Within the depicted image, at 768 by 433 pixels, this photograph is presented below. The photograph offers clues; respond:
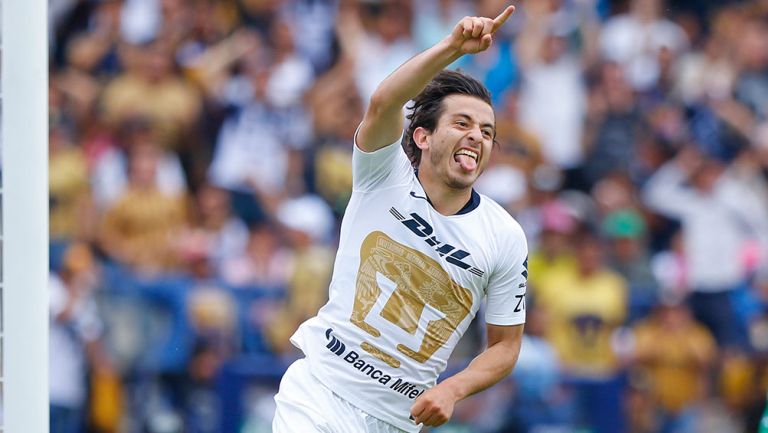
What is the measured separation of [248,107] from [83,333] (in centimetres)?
261

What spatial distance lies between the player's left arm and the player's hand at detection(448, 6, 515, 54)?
4.36ft

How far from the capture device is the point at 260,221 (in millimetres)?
10422

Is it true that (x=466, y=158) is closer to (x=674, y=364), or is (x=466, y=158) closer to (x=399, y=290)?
(x=399, y=290)

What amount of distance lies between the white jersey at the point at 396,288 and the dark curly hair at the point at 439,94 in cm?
29

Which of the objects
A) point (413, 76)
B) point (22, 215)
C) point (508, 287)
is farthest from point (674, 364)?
point (22, 215)

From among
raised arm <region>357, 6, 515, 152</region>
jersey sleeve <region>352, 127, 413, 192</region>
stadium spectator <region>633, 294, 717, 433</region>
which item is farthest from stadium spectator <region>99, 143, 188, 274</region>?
raised arm <region>357, 6, 515, 152</region>

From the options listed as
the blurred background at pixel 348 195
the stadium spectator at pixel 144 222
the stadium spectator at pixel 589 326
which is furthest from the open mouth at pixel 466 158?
the stadium spectator at pixel 144 222

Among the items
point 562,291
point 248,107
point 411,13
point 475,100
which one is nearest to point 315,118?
point 248,107

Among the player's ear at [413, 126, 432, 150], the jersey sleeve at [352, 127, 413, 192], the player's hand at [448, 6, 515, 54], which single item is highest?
the player's hand at [448, 6, 515, 54]

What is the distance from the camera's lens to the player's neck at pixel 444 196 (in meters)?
5.39

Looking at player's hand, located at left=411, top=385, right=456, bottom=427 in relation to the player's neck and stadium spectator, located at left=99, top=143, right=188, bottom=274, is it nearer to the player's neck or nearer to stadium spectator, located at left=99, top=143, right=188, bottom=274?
the player's neck

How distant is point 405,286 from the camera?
5301 millimetres

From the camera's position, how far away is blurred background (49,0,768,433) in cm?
959

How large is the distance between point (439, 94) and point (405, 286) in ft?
2.88
